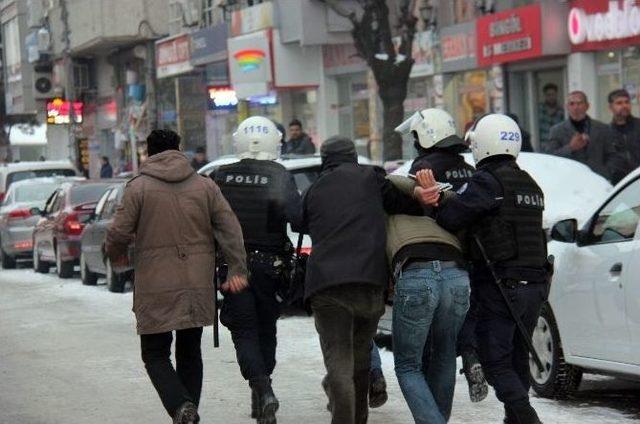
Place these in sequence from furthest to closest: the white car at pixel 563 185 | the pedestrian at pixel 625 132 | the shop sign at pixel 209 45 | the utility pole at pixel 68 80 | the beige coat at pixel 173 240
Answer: the utility pole at pixel 68 80
the shop sign at pixel 209 45
the pedestrian at pixel 625 132
the white car at pixel 563 185
the beige coat at pixel 173 240

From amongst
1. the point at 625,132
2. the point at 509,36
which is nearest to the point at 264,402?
the point at 625,132

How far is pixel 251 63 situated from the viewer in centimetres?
3697

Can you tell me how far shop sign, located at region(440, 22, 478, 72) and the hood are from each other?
64.8 ft

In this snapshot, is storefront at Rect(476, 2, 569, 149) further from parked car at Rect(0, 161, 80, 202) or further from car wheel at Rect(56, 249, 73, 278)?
parked car at Rect(0, 161, 80, 202)

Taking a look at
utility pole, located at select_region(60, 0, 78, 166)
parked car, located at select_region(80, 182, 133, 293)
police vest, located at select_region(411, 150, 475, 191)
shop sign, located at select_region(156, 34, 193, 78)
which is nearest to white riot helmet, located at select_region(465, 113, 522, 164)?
police vest, located at select_region(411, 150, 475, 191)

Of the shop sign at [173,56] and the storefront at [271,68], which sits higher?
the shop sign at [173,56]

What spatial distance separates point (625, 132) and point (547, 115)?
37.0ft

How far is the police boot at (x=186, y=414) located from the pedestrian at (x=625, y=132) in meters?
7.92

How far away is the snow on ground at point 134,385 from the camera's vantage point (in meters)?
9.96

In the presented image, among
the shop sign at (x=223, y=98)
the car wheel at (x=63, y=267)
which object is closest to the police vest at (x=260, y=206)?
the car wheel at (x=63, y=267)

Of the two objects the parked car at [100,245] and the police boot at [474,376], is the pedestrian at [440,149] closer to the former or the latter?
the police boot at [474,376]

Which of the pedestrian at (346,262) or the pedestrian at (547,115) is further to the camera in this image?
the pedestrian at (547,115)

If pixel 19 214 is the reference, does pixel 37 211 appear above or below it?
above

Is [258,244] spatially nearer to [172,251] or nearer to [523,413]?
[172,251]
